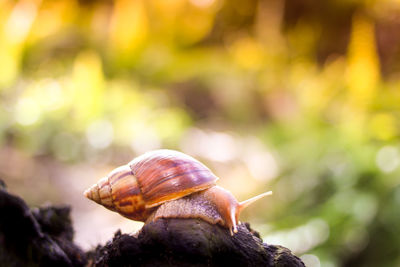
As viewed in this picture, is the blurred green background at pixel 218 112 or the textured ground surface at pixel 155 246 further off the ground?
the blurred green background at pixel 218 112

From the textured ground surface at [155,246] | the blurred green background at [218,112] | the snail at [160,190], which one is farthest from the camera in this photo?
the blurred green background at [218,112]

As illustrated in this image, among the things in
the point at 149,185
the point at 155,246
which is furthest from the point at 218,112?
the point at 155,246

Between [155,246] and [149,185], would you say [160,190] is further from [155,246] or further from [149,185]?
[155,246]

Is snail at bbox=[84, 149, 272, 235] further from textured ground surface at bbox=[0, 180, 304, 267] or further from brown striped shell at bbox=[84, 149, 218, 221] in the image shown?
textured ground surface at bbox=[0, 180, 304, 267]

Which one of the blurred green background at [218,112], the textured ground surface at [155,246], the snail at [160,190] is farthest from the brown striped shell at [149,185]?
the blurred green background at [218,112]

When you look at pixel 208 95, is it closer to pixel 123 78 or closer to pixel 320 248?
pixel 123 78

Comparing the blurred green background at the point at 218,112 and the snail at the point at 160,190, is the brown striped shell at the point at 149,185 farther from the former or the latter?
the blurred green background at the point at 218,112
